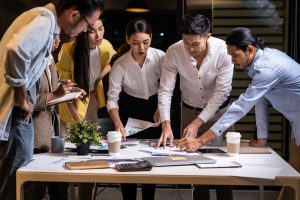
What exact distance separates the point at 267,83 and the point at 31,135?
3.92 ft

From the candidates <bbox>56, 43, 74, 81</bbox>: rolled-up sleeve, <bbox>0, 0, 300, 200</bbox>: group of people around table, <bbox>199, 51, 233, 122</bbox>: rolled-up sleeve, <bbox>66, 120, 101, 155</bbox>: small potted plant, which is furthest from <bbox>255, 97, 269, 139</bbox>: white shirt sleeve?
<bbox>56, 43, 74, 81</bbox>: rolled-up sleeve

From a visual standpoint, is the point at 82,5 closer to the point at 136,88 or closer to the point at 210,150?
the point at 210,150

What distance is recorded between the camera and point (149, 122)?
2.81 meters

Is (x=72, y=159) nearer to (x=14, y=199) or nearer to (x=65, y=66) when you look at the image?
(x=14, y=199)

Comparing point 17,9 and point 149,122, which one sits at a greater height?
point 17,9

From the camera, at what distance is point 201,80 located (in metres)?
2.74

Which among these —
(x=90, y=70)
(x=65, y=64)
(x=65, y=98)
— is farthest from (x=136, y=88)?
(x=65, y=98)

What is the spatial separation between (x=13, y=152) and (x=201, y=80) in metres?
1.33

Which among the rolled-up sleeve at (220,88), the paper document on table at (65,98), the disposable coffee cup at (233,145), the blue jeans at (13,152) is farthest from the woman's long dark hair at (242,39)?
the blue jeans at (13,152)

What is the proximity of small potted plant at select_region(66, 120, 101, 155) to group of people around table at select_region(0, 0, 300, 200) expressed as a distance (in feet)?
0.63

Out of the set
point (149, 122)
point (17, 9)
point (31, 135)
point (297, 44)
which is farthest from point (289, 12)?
point (31, 135)

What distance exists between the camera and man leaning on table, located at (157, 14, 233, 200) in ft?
8.48

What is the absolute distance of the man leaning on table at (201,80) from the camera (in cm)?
258

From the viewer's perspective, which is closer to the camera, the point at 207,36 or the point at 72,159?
the point at 72,159
